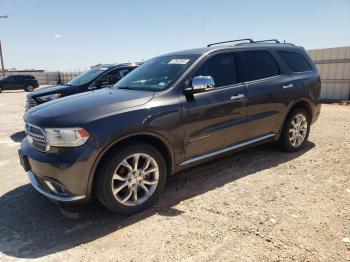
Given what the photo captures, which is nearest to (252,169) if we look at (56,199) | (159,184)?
(159,184)

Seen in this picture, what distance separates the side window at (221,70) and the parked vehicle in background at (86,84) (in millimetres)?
4076

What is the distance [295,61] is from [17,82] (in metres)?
30.1

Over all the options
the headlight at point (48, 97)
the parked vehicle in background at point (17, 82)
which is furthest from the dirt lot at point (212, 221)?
the parked vehicle in background at point (17, 82)

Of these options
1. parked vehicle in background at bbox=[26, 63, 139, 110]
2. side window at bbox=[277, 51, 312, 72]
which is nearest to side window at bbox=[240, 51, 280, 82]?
side window at bbox=[277, 51, 312, 72]

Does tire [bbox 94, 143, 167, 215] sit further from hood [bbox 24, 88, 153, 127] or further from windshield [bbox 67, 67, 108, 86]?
windshield [bbox 67, 67, 108, 86]

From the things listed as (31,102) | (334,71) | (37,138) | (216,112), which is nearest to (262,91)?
(216,112)

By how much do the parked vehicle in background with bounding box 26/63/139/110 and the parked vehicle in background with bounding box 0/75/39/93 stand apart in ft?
81.7

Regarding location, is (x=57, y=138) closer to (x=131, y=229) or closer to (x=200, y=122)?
(x=131, y=229)

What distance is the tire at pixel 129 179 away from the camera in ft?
11.0

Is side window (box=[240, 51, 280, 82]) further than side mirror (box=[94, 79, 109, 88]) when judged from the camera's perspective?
No

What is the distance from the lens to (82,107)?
350cm

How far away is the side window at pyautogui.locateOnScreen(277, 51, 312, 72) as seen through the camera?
18.0 ft

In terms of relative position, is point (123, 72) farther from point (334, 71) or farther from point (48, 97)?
point (334, 71)

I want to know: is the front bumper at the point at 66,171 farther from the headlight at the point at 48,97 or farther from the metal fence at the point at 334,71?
the metal fence at the point at 334,71
